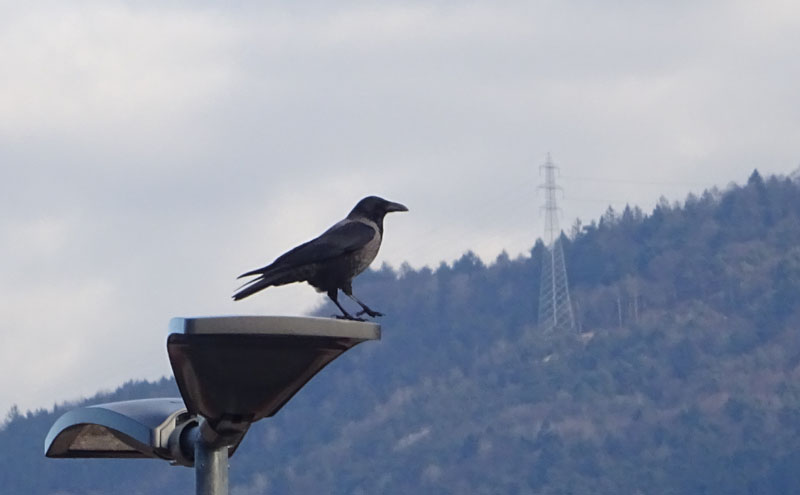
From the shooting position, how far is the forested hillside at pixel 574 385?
378 feet

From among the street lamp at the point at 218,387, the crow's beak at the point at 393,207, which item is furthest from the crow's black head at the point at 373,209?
the street lamp at the point at 218,387

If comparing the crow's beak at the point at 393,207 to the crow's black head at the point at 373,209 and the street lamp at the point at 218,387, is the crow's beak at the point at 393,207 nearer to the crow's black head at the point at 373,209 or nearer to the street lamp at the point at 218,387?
the crow's black head at the point at 373,209

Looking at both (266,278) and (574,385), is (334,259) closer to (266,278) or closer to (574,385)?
(266,278)

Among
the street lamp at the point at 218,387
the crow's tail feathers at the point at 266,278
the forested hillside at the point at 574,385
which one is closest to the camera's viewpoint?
the street lamp at the point at 218,387

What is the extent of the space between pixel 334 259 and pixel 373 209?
0.42 meters

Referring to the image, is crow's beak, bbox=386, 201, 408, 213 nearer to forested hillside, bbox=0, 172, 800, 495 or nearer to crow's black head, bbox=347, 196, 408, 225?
crow's black head, bbox=347, 196, 408, 225

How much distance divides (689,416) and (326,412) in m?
28.3

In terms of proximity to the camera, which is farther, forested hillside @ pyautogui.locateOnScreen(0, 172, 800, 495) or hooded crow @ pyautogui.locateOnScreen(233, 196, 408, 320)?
forested hillside @ pyautogui.locateOnScreen(0, 172, 800, 495)

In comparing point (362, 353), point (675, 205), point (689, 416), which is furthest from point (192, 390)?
point (675, 205)

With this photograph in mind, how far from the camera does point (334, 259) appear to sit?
23.3 ft

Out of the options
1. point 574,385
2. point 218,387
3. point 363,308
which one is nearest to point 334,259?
point 363,308

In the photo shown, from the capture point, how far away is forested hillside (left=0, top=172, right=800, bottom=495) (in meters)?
115

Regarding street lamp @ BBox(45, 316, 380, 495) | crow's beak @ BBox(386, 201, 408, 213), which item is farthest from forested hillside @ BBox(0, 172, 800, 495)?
street lamp @ BBox(45, 316, 380, 495)

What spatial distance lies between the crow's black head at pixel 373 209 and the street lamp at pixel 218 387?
8.29ft
